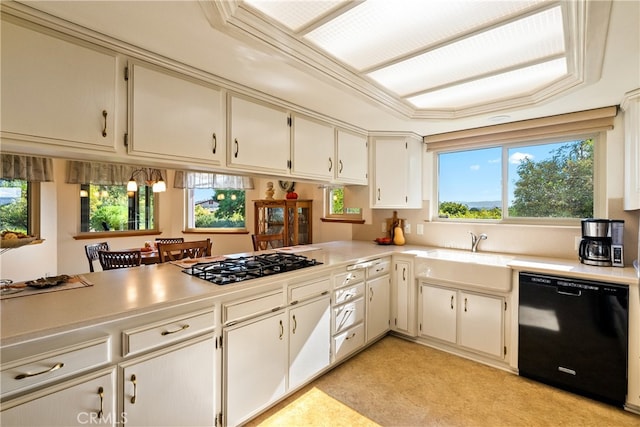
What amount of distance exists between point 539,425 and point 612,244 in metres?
1.50

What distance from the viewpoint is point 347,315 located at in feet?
8.50

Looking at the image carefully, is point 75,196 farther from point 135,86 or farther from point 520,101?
point 520,101

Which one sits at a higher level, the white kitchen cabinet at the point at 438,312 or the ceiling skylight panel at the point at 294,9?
the ceiling skylight panel at the point at 294,9

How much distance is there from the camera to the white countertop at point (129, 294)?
45.3 inches

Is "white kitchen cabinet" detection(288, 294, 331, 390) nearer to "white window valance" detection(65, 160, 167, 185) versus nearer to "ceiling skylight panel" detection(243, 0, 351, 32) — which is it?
"ceiling skylight panel" detection(243, 0, 351, 32)

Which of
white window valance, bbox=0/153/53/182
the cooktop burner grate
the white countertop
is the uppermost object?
white window valance, bbox=0/153/53/182

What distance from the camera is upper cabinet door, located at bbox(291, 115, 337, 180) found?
2.60 metres

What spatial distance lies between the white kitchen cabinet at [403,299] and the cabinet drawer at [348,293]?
55 cm

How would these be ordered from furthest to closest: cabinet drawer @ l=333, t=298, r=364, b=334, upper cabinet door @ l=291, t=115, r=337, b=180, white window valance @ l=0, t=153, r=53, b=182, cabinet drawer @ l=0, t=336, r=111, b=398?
white window valance @ l=0, t=153, r=53, b=182 → upper cabinet door @ l=291, t=115, r=337, b=180 → cabinet drawer @ l=333, t=298, r=364, b=334 → cabinet drawer @ l=0, t=336, r=111, b=398

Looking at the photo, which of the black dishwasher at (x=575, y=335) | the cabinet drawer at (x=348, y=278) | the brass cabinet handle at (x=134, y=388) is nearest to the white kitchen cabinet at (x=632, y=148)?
the black dishwasher at (x=575, y=335)

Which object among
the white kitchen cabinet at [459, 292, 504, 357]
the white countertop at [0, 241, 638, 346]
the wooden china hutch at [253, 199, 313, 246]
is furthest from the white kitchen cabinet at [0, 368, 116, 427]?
the wooden china hutch at [253, 199, 313, 246]

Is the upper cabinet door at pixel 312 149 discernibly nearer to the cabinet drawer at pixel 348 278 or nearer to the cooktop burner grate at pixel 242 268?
the cooktop burner grate at pixel 242 268

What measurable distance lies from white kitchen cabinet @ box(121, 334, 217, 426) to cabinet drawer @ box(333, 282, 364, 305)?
3.65ft

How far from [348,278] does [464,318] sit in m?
1.14
